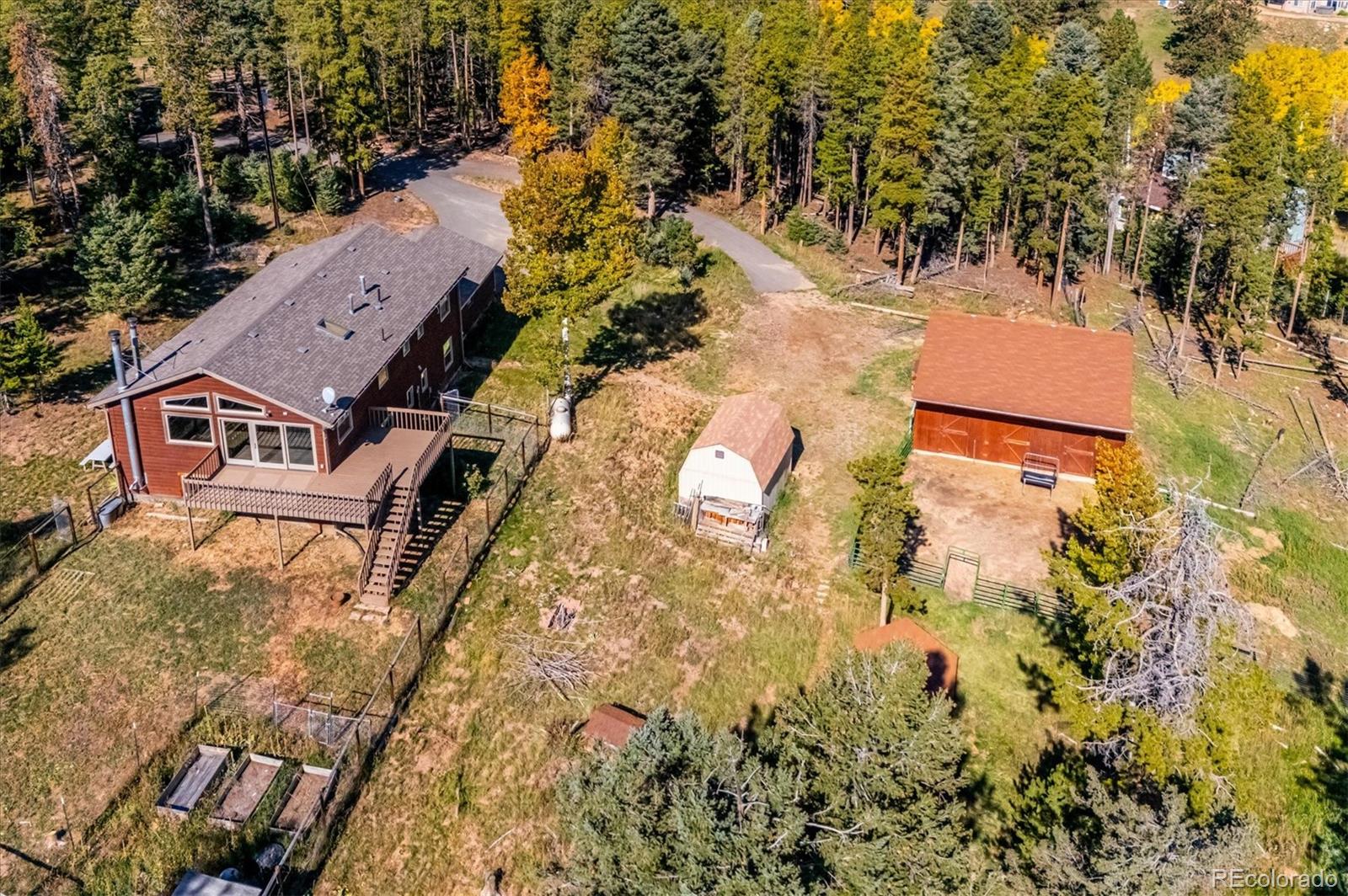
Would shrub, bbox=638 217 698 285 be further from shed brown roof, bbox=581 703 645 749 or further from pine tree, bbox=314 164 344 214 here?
shed brown roof, bbox=581 703 645 749

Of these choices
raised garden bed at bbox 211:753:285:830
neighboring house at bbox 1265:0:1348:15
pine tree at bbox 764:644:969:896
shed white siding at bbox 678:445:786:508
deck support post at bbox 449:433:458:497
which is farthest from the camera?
neighboring house at bbox 1265:0:1348:15

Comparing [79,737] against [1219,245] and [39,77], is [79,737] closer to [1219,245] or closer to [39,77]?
[39,77]

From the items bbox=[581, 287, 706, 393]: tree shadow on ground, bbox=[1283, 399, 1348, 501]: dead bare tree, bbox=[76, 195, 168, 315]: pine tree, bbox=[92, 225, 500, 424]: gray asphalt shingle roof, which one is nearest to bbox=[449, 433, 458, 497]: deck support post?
bbox=[92, 225, 500, 424]: gray asphalt shingle roof

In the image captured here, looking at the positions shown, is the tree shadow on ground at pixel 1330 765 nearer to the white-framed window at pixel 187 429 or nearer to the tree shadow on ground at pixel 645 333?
the tree shadow on ground at pixel 645 333

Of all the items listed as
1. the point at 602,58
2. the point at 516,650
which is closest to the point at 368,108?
the point at 602,58

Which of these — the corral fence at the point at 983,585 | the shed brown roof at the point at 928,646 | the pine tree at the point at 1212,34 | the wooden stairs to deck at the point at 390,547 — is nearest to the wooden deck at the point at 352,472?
the wooden stairs to deck at the point at 390,547

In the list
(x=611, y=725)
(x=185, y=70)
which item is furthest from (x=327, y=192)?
(x=611, y=725)
